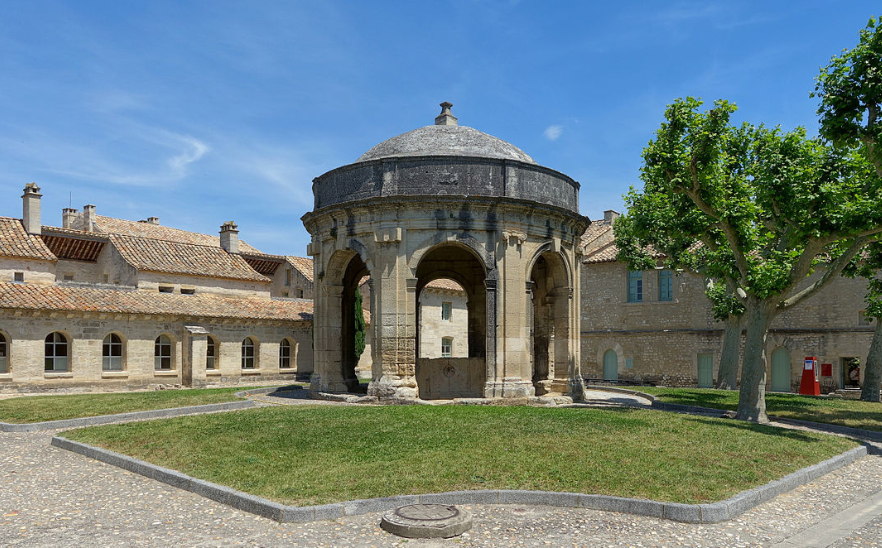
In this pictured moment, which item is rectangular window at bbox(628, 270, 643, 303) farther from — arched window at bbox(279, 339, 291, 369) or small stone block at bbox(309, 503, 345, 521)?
small stone block at bbox(309, 503, 345, 521)

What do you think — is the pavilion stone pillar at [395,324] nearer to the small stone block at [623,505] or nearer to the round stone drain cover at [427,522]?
the small stone block at [623,505]

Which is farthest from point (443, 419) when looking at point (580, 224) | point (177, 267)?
point (177, 267)

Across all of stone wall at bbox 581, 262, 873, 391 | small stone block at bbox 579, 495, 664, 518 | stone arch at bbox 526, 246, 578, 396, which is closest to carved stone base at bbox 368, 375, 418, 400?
stone arch at bbox 526, 246, 578, 396

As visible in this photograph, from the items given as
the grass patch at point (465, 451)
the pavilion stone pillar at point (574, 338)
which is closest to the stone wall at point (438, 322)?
the pavilion stone pillar at point (574, 338)

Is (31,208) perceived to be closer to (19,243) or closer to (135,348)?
(19,243)

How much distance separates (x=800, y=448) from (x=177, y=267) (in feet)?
86.5

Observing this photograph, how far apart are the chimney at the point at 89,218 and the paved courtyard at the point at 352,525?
3070 centimetres

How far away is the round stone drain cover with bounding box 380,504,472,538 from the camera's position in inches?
271

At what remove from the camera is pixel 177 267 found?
1221 inches

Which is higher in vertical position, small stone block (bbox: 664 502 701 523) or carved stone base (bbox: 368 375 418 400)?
carved stone base (bbox: 368 375 418 400)

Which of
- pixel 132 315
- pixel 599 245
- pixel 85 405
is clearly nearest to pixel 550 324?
pixel 85 405

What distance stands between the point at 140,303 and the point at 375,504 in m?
20.6

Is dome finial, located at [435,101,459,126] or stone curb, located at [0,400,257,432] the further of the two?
dome finial, located at [435,101,459,126]

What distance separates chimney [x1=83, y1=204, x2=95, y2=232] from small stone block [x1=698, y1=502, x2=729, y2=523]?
3613cm
